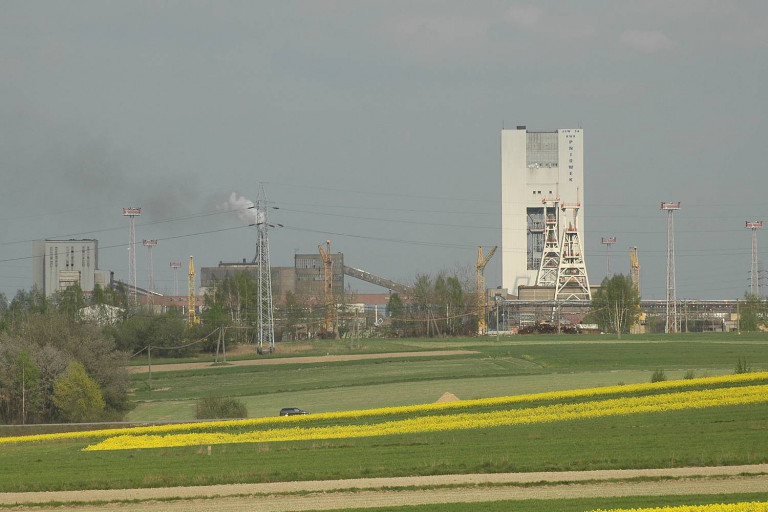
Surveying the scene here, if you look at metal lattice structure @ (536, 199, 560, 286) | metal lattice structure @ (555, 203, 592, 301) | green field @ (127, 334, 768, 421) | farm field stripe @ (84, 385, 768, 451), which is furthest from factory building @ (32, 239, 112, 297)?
farm field stripe @ (84, 385, 768, 451)

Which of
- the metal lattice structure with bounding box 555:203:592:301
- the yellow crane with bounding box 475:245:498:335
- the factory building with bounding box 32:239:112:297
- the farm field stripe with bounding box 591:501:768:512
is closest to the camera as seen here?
the farm field stripe with bounding box 591:501:768:512

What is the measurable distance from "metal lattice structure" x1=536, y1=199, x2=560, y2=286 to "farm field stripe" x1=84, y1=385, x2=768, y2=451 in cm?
11741

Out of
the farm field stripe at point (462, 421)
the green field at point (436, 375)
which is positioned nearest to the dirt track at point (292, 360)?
the green field at point (436, 375)

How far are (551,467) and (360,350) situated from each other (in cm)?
6547

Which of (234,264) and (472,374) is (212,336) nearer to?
(472,374)

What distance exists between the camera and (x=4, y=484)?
26.9m

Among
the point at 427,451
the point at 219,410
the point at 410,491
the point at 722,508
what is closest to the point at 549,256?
the point at 219,410

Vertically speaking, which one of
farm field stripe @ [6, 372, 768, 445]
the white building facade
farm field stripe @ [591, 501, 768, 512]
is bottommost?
farm field stripe @ [6, 372, 768, 445]

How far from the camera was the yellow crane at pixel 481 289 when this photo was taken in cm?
12769

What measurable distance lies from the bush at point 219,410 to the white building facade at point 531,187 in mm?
117133

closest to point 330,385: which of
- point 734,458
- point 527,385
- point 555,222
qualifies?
point 527,385

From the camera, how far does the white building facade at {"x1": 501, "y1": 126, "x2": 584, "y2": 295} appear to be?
166 meters

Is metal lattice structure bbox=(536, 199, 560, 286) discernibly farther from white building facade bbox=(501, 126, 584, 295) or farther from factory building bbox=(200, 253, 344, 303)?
factory building bbox=(200, 253, 344, 303)

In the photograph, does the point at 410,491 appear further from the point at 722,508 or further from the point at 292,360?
→ the point at 292,360
